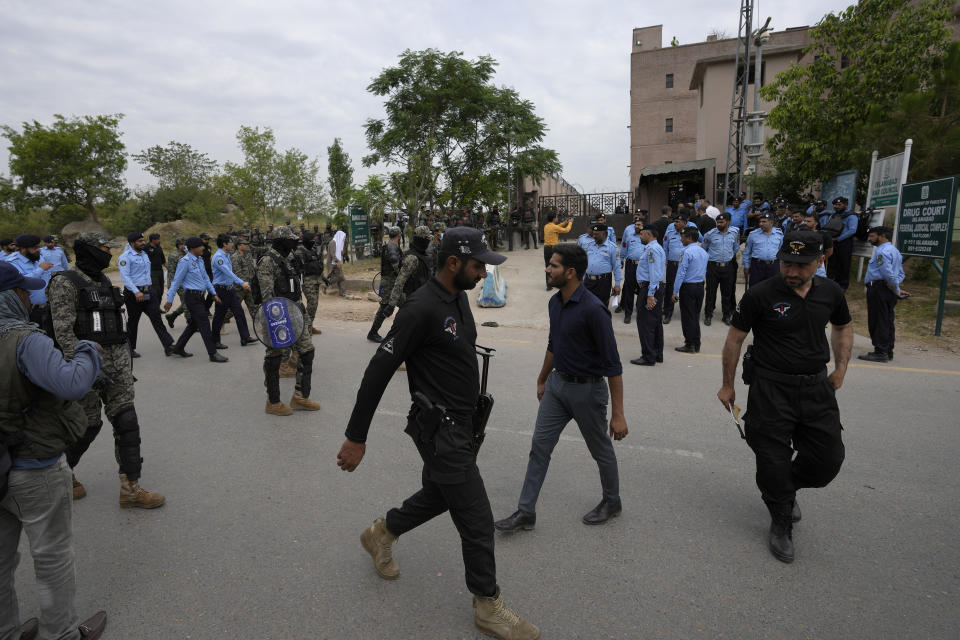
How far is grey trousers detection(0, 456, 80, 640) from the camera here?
2.38 metres

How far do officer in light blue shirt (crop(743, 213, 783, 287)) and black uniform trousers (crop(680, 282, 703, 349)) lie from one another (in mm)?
1968

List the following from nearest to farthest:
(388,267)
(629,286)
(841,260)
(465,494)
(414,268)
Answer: (465,494) → (414,268) → (388,267) → (629,286) → (841,260)

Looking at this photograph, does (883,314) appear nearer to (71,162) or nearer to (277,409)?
(277,409)

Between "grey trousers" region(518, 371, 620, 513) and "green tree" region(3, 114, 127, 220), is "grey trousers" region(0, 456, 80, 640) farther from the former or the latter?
"green tree" region(3, 114, 127, 220)

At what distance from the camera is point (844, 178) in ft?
46.8

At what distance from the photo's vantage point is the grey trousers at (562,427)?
3.42 metres

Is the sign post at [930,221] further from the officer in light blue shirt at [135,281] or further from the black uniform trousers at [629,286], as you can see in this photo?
the officer in light blue shirt at [135,281]

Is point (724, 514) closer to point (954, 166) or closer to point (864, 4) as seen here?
point (954, 166)

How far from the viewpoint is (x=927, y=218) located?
9039 millimetres

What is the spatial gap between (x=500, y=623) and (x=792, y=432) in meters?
2.08

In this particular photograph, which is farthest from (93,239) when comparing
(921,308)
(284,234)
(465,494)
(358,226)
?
(358,226)

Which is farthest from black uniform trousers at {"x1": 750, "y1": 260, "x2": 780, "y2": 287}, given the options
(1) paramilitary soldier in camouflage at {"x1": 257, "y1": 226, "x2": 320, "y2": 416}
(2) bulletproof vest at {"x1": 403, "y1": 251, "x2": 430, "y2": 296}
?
(1) paramilitary soldier in camouflage at {"x1": 257, "y1": 226, "x2": 320, "y2": 416}

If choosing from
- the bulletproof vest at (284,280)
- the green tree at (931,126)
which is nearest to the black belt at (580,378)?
the bulletproof vest at (284,280)

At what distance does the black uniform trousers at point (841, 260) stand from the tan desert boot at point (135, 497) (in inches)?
489
